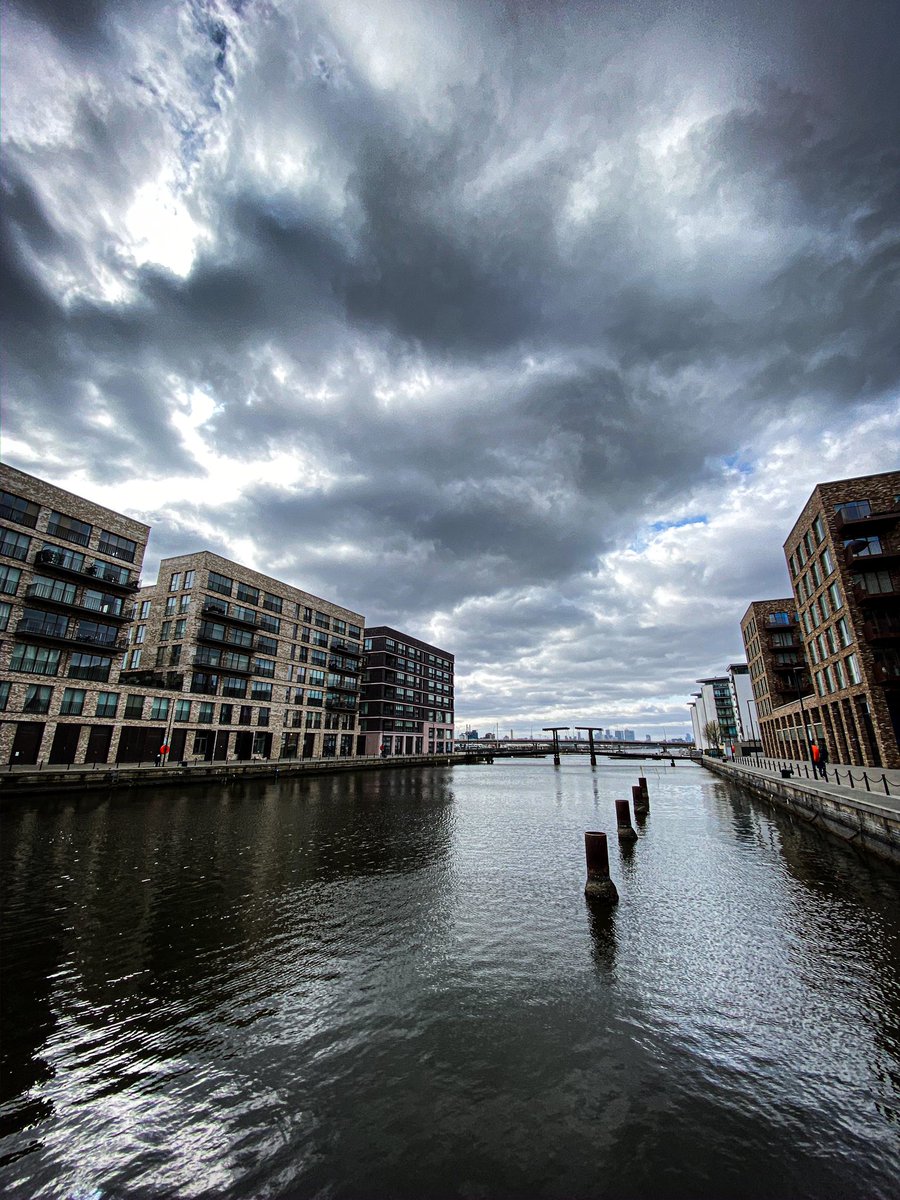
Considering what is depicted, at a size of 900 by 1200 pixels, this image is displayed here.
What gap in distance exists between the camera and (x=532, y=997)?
27.8 feet

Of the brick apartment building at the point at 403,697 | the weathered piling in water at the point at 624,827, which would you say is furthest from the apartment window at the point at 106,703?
the brick apartment building at the point at 403,697

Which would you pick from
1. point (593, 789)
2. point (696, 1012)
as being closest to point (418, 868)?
point (696, 1012)

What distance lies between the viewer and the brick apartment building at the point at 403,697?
107m

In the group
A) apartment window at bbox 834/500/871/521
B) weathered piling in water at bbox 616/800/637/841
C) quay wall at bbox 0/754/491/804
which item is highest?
apartment window at bbox 834/500/871/521

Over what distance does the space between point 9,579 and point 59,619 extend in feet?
16.6

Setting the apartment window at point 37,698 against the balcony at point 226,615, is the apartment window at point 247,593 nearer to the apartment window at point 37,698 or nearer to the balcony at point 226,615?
the balcony at point 226,615

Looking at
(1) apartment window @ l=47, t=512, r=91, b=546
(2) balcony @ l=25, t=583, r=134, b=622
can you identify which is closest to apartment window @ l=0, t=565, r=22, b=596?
(2) balcony @ l=25, t=583, r=134, b=622

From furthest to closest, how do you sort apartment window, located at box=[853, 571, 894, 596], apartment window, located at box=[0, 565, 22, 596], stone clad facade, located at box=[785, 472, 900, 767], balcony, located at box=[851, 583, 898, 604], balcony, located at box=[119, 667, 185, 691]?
balcony, located at box=[119, 667, 185, 691], apartment window, located at box=[0, 565, 22, 596], apartment window, located at box=[853, 571, 894, 596], balcony, located at box=[851, 583, 898, 604], stone clad facade, located at box=[785, 472, 900, 767]

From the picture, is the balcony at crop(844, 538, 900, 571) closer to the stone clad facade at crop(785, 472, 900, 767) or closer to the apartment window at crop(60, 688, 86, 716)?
the stone clad facade at crop(785, 472, 900, 767)

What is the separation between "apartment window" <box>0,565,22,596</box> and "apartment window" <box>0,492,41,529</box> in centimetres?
400

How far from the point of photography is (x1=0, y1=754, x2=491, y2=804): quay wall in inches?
1387

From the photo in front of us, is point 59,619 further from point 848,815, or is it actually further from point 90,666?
point 848,815

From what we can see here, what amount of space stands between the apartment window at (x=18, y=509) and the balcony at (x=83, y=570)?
277 cm

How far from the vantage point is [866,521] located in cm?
3850
